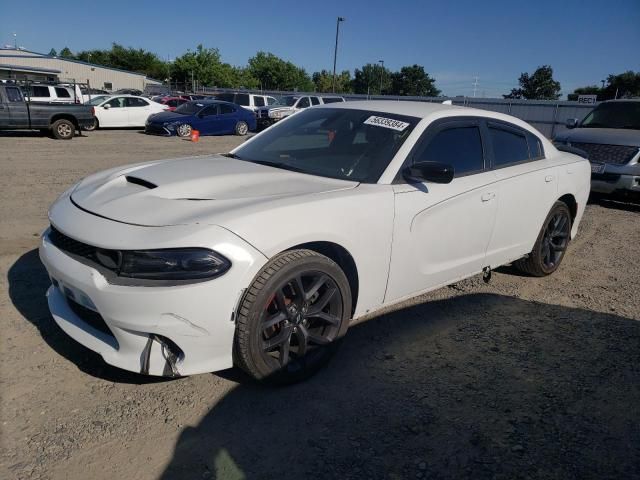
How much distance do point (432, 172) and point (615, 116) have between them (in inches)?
323

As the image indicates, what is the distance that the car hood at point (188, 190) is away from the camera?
2.62 m

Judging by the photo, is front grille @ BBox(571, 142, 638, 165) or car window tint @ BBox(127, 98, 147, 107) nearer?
front grille @ BBox(571, 142, 638, 165)

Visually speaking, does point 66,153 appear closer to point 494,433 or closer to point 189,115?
point 189,115

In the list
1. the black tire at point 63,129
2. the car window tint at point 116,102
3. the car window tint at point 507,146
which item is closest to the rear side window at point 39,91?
the car window tint at point 116,102

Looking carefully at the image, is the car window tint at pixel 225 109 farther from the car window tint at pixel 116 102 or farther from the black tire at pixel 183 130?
the car window tint at pixel 116 102

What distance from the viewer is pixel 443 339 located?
3604mm

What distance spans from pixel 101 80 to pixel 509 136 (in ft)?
222

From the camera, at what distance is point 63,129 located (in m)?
15.8

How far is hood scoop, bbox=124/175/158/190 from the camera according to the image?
10.1ft

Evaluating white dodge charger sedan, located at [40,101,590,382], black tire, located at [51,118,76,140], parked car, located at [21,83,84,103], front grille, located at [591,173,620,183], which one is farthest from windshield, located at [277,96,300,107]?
white dodge charger sedan, located at [40,101,590,382]

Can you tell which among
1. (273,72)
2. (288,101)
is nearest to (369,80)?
(273,72)

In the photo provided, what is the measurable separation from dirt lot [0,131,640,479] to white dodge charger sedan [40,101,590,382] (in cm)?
30

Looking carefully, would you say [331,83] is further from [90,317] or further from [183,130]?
[90,317]

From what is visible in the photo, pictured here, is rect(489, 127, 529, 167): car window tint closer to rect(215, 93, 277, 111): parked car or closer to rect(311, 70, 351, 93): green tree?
rect(215, 93, 277, 111): parked car
